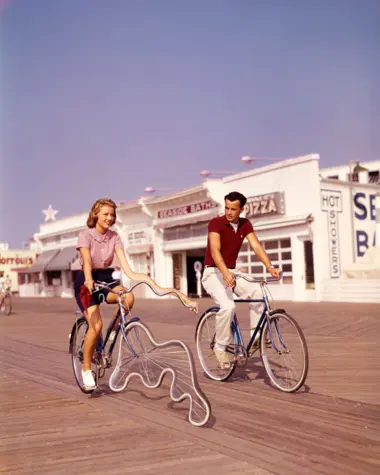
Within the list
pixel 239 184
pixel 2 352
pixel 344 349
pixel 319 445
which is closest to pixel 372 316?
pixel 344 349

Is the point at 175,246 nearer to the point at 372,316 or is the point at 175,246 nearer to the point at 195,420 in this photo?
the point at 372,316

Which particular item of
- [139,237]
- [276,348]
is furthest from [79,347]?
[139,237]

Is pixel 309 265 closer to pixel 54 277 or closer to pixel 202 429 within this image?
pixel 202 429

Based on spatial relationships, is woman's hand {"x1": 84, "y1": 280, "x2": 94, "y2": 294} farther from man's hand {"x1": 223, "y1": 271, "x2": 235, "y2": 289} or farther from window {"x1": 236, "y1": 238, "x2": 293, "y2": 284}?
window {"x1": 236, "y1": 238, "x2": 293, "y2": 284}

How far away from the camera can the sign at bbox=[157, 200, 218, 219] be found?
30.6 m

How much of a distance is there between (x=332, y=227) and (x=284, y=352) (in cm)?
1987

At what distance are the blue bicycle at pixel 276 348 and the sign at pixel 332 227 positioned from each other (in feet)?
62.5

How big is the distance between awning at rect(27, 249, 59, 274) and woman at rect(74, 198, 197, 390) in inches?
1714

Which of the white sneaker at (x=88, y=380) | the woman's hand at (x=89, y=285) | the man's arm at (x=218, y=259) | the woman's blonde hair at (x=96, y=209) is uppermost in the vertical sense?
the woman's blonde hair at (x=96, y=209)

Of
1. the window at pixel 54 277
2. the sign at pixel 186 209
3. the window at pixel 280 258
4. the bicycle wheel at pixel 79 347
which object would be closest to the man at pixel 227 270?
the bicycle wheel at pixel 79 347

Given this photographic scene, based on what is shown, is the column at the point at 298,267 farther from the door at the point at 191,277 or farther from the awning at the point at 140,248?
the awning at the point at 140,248

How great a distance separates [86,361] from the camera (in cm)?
546

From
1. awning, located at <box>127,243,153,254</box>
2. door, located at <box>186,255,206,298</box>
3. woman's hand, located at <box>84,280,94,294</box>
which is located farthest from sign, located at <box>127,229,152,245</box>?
woman's hand, located at <box>84,280,94,294</box>

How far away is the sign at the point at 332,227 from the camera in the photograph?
24.5 meters
